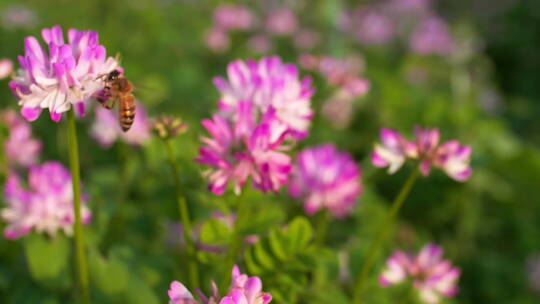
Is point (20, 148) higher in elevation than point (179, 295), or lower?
higher

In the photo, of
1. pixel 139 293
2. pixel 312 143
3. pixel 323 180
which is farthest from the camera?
pixel 312 143

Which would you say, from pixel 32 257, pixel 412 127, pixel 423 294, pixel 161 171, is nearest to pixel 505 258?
pixel 412 127

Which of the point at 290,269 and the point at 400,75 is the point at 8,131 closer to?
the point at 290,269

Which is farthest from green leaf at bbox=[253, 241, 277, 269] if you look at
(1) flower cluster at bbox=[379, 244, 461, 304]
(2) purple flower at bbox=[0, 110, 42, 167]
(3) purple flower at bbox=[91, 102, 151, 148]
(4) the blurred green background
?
(2) purple flower at bbox=[0, 110, 42, 167]

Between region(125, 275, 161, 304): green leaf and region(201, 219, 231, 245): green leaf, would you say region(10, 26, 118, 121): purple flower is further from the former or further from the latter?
region(125, 275, 161, 304): green leaf

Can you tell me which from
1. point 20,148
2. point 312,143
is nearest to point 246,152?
point 20,148

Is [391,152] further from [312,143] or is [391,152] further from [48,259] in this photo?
[312,143]
